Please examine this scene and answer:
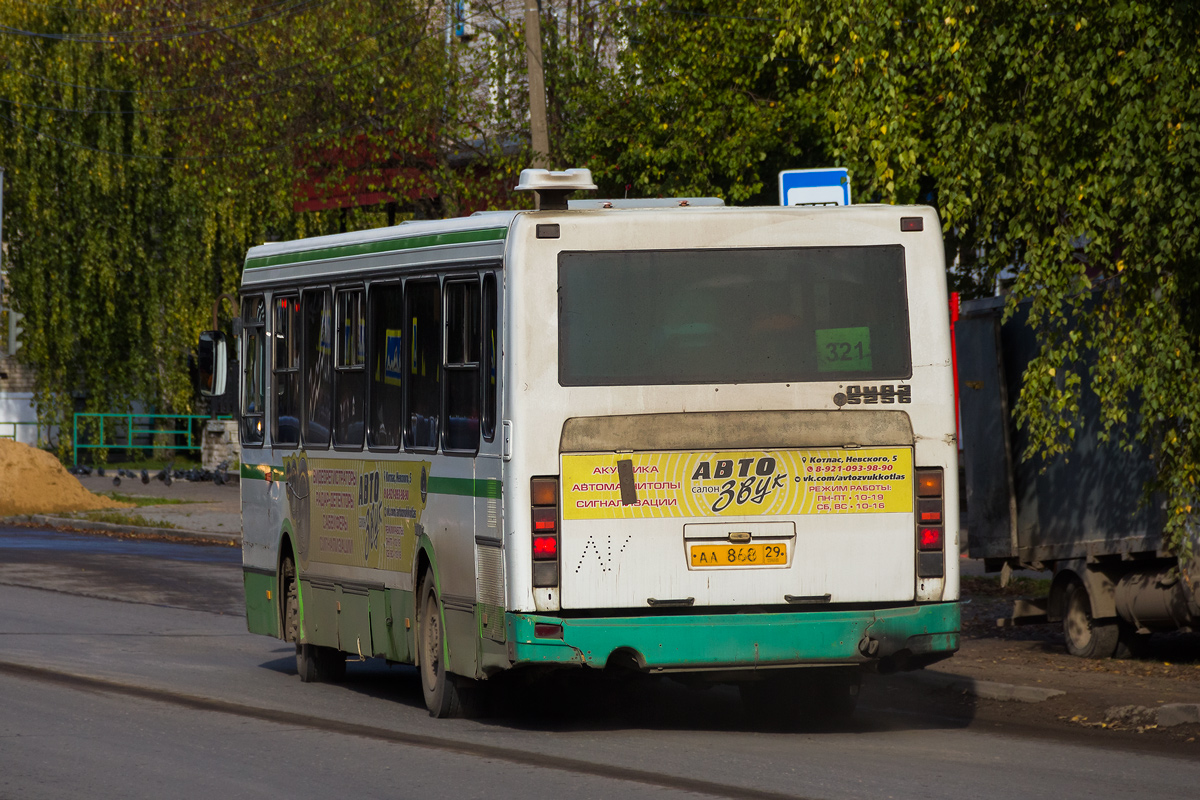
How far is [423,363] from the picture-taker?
1115 cm

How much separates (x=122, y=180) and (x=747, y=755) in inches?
1582

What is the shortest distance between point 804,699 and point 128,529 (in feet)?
67.3

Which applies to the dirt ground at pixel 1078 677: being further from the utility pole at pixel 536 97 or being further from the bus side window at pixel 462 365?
the utility pole at pixel 536 97

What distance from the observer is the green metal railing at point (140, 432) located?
47.6 m

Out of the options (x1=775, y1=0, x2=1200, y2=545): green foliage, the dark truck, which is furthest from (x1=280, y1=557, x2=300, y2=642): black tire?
the dark truck

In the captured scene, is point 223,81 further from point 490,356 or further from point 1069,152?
point 490,356

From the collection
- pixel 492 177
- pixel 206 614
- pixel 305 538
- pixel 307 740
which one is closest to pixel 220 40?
pixel 492 177

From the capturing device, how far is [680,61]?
2642 centimetres

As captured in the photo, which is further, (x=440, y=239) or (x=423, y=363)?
(x=423, y=363)

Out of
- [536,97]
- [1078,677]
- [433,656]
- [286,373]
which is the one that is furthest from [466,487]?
[536,97]

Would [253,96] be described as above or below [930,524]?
above

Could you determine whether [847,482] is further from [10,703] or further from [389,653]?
[10,703]

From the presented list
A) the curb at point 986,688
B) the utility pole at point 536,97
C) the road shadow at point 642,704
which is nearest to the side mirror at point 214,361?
the road shadow at point 642,704

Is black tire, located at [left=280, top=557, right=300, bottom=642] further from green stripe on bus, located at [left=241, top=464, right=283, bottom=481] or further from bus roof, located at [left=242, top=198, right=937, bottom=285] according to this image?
bus roof, located at [left=242, top=198, right=937, bottom=285]
